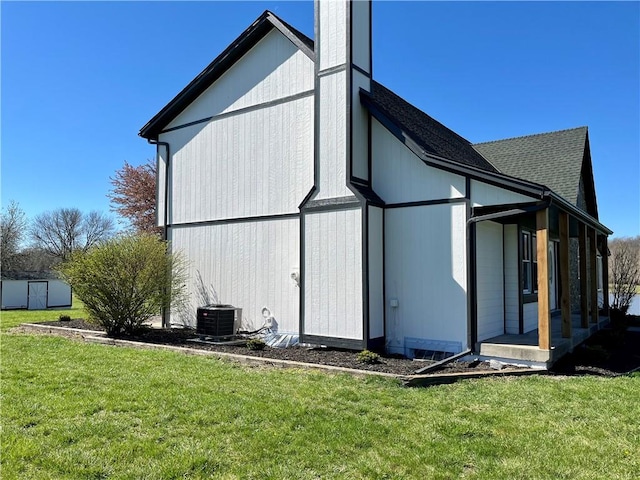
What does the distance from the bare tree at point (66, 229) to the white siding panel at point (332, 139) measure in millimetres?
45834

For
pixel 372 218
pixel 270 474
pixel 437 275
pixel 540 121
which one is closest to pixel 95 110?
pixel 372 218

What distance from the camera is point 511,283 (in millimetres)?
9820

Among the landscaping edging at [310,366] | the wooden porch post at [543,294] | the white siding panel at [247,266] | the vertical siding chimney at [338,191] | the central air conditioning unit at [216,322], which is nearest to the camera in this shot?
the landscaping edging at [310,366]

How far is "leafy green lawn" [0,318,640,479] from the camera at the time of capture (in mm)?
3617

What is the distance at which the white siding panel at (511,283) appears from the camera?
9.74 m

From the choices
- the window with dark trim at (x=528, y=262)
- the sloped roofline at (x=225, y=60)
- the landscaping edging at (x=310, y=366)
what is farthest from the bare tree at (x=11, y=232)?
the window with dark trim at (x=528, y=262)

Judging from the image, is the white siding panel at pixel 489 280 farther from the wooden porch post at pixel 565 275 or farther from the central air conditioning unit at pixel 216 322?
the central air conditioning unit at pixel 216 322

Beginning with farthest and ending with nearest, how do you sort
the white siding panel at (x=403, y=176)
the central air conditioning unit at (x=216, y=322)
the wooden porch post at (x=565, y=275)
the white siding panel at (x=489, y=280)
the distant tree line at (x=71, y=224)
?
the distant tree line at (x=71, y=224) < the central air conditioning unit at (x=216, y=322) < the white siding panel at (x=489, y=280) < the white siding panel at (x=403, y=176) < the wooden porch post at (x=565, y=275)

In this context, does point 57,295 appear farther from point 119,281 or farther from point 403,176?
point 403,176

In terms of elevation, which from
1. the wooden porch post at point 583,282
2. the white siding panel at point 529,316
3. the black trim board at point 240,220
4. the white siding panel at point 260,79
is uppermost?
the white siding panel at point 260,79

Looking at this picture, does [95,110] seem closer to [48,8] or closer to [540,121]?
[48,8]

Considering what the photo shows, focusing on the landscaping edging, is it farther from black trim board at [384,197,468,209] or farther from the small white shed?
the small white shed

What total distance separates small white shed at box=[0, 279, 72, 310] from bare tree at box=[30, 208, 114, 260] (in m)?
24.3

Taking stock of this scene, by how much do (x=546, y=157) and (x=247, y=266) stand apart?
10040mm
